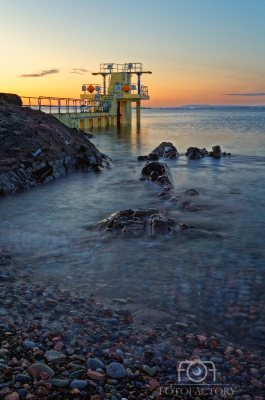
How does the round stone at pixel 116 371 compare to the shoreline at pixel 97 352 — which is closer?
the shoreline at pixel 97 352

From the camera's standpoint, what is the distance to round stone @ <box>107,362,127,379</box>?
312cm

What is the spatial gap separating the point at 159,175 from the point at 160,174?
0.15m

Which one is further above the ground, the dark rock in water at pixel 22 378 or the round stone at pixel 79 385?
the dark rock in water at pixel 22 378

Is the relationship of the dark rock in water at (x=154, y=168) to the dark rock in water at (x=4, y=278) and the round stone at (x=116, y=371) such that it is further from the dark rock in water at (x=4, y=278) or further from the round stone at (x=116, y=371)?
the round stone at (x=116, y=371)

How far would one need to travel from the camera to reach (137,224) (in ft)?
24.0

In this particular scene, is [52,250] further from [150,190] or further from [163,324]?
[150,190]

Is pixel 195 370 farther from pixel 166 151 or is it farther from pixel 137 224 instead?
pixel 166 151

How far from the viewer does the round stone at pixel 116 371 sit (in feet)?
10.2

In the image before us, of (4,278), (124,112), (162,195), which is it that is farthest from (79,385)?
(124,112)

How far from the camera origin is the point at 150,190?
11.3 m

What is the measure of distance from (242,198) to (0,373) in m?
8.87

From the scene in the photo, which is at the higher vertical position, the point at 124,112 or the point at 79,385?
the point at 124,112

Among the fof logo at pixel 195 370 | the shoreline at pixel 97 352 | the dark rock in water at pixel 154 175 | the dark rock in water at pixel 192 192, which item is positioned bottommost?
the fof logo at pixel 195 370

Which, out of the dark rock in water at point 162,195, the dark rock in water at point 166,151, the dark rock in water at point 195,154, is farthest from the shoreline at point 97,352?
the dark rock in water at point 166,151
